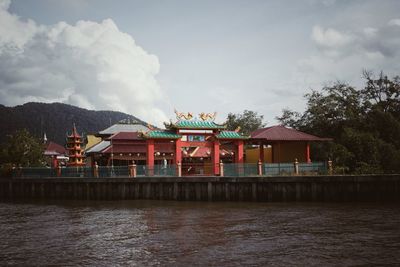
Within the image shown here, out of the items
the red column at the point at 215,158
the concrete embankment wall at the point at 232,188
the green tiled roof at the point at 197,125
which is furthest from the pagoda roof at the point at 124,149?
the red column at the point at 215,158

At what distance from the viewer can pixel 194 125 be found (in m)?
36.6

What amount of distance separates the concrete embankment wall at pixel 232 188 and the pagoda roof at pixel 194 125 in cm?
591

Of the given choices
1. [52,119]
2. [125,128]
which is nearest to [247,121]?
[125,128]

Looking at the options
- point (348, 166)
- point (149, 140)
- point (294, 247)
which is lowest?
point (294, 247)

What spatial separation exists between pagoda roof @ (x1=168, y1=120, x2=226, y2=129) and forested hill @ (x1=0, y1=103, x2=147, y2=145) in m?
104

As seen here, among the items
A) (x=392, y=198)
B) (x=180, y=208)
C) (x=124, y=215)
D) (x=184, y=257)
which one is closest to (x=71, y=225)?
(x=124, y=215)

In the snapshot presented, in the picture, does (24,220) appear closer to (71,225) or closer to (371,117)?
(71,225)

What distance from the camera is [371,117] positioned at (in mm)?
44938

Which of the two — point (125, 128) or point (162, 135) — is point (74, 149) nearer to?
point (125, 128)

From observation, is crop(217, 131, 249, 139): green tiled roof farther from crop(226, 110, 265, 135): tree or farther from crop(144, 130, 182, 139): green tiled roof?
crop(226, 110, 265, 135): tree

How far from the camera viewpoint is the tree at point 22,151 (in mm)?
56719

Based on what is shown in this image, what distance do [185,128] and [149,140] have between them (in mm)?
3403

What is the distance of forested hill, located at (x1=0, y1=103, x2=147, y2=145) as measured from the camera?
140 metres

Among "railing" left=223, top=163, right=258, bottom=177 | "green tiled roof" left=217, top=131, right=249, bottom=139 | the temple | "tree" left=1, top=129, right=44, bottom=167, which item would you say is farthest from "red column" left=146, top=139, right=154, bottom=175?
"tree" left=1, top=129, right=44, bottom=167
